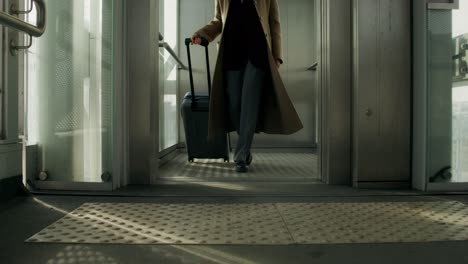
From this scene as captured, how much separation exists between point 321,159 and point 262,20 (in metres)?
1.04

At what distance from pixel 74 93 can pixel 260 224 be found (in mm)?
1315

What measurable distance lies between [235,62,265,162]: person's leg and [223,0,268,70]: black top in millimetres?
67

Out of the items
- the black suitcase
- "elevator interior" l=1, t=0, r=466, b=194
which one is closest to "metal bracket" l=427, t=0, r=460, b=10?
"elevator interior" l=1, t=0, r=466, b=194

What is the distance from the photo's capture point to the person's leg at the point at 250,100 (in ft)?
9.36

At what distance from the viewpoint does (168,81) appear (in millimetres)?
4070

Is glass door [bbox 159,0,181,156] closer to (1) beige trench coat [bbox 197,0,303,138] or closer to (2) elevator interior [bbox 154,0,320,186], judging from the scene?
(2) elevator interior [bbox 154,0,320,186]

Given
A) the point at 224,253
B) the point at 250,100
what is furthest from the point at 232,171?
the point at 224,253

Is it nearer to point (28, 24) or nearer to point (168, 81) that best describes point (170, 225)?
point (28, 24)

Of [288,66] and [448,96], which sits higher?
[288,66]

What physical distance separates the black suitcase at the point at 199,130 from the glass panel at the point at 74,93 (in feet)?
4.52

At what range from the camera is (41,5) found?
161cm

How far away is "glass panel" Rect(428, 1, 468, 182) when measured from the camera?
223 cm

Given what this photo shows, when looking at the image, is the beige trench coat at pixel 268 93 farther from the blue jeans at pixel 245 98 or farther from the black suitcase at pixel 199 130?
the black suitcase at pixel 199 130

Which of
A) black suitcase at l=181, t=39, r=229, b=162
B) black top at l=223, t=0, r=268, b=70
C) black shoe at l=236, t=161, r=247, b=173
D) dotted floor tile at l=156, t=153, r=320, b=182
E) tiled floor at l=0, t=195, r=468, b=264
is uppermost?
black top at l=223, t=0, r=268, b=70
